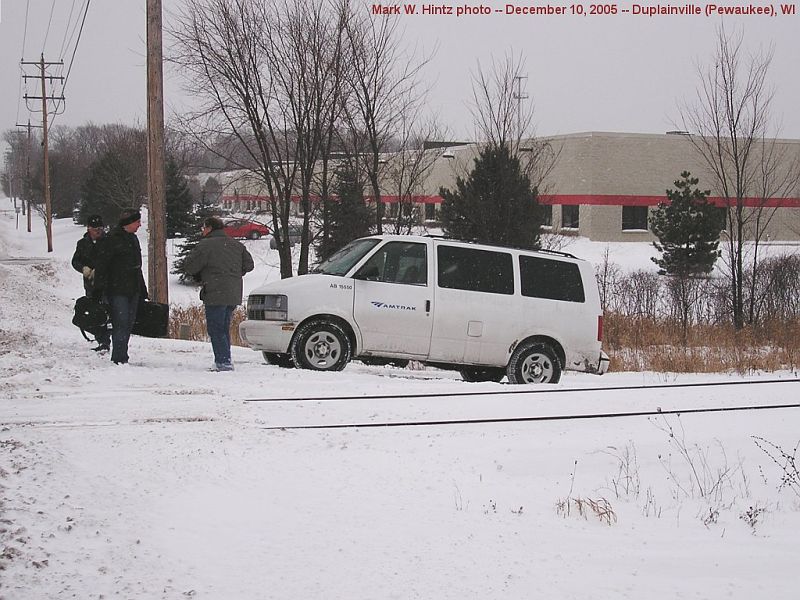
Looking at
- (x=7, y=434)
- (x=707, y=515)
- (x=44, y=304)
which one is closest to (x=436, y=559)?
(x=707, y=515)

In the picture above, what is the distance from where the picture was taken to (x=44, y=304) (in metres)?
19.5

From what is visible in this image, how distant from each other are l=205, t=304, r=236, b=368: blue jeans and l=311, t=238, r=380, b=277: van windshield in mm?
1460

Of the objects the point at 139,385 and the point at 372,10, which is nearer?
the point at 139,385

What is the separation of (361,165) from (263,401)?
14.8 m

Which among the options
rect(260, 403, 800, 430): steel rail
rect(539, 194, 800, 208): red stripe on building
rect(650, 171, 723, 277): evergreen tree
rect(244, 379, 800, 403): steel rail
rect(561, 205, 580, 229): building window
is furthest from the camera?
rect(561, 205, 580, 229): building window

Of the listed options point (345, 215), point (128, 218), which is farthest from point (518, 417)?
point (345, 215)

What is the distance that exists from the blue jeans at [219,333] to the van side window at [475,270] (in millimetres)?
2767

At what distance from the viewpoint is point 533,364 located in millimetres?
11180

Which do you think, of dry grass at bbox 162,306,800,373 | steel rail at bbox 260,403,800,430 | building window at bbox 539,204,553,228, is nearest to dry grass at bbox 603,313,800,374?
dry grass at bbox 162,306,800,373

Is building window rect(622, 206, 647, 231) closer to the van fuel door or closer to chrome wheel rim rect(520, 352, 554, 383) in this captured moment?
chrome wheel rim rect(520, 352, 554, 383)

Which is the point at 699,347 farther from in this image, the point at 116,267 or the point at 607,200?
the point at 607,200

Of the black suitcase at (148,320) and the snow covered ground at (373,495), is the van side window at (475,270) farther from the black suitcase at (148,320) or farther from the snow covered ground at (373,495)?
the black suitcase at (148,320)

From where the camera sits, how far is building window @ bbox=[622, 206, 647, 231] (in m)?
52.9

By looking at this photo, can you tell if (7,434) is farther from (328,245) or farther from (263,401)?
(328,245)
